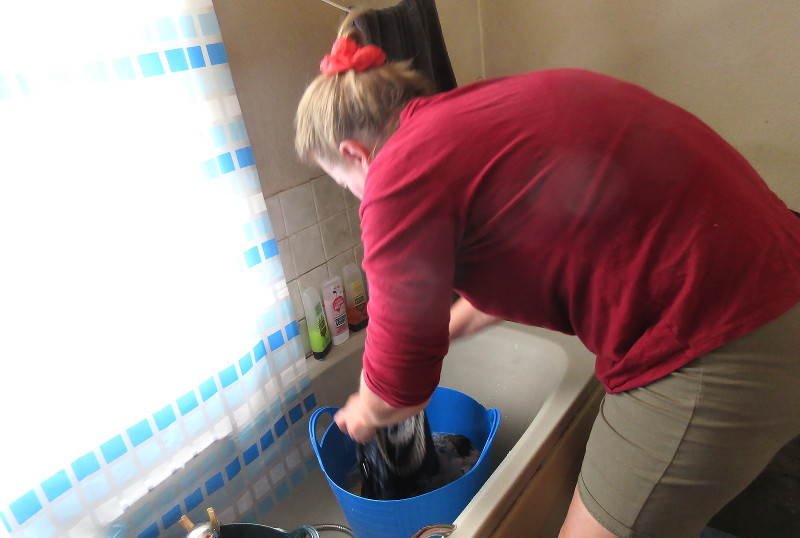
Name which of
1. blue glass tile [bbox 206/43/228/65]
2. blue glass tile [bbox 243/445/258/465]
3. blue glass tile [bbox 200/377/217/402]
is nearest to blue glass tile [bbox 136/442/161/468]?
blue glass tile [bbox 200/377/217/402]

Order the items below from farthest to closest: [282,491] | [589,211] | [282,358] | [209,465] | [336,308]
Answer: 1. [336,308]
2. [282,491]
3. [282,358]
4. [209,465]
5. [589,211]

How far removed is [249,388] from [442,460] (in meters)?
0.47

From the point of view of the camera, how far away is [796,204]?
1494 millimetres

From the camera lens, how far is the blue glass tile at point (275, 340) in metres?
1.16

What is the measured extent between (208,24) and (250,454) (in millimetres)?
857

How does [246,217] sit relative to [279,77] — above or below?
below

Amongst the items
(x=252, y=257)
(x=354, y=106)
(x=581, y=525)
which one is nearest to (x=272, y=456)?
(x=252, y=257)

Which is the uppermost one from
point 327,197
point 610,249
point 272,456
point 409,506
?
point 610,249

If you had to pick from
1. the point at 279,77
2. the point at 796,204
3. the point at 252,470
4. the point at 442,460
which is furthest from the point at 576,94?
the point at 796,204

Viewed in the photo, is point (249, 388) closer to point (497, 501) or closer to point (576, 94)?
point (497, 501)

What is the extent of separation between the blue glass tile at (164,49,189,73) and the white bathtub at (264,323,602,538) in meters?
0.75

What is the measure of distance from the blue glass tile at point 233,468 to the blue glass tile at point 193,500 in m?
0.06

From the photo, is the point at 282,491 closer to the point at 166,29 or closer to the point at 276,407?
the point at 276,407

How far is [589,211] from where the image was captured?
66 centimetres
